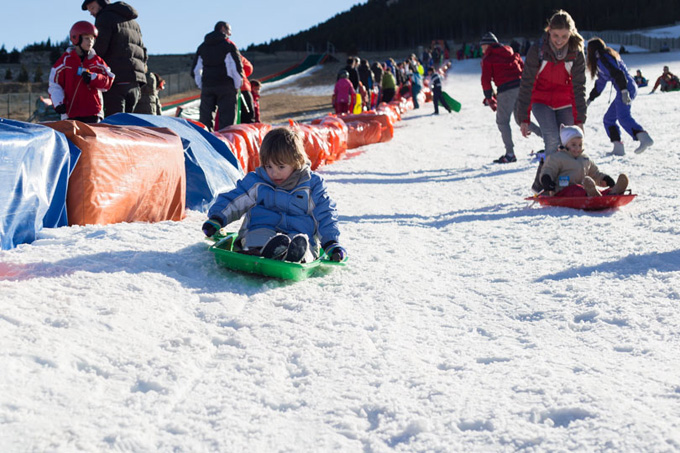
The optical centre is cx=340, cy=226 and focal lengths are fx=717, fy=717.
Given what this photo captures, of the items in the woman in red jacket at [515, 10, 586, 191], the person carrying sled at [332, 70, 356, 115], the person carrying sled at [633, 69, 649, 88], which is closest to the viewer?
the woman in red jacket at [515, 10, 586, 191]

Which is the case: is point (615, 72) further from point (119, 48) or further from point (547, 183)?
point (119, 48)

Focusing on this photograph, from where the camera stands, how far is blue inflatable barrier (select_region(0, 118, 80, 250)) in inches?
130

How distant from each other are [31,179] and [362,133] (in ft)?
25.6

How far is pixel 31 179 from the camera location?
11.5ft

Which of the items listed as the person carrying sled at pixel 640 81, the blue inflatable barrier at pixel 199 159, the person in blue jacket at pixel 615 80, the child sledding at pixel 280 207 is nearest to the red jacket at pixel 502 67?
the person in blue jacket at pixel 615 80

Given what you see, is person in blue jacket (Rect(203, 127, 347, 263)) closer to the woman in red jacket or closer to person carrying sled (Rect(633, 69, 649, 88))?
the woman in red jacket

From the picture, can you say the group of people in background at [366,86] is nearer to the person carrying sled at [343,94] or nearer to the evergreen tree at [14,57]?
the person carrying sled at [343,94]

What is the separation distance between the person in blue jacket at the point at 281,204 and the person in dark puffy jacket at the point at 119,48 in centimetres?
329

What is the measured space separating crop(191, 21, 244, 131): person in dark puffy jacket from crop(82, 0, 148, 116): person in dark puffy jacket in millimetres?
1331

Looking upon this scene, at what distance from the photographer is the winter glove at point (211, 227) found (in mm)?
3328

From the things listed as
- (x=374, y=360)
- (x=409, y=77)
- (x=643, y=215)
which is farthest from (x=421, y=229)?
(x=409, y=77)

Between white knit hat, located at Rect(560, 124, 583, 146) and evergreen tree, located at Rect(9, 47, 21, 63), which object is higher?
evergreen tree, located at Rect(9, 47, 21, 63)

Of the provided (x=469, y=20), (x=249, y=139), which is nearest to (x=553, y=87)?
(x=249, y=139)

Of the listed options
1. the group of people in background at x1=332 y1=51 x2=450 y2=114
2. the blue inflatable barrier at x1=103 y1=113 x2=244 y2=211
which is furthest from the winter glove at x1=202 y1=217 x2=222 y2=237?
the group of people in background at x1=332 y1=51 x2=450 y2=114
